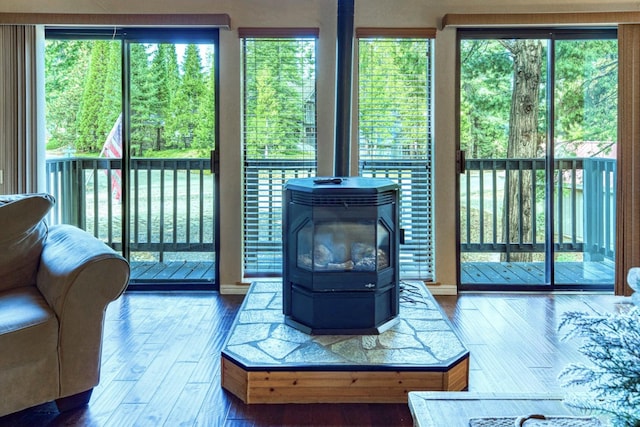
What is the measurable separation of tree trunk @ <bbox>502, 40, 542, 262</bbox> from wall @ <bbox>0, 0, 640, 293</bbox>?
34 centimetres

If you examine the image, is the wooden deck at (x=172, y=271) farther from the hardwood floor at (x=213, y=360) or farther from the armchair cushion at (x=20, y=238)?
the armchair cushion at (x=20, y=238)

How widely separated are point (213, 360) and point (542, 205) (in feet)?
9.63

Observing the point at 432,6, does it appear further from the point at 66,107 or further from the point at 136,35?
the point at 66,107

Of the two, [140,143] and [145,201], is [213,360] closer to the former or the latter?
[145,201]

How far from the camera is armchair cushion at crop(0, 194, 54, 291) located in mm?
2299

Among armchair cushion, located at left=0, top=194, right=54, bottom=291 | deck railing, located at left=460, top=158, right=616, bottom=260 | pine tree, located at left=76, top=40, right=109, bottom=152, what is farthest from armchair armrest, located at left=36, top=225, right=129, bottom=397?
deck railing, located at left=460, top=158, right=616, bottom=260

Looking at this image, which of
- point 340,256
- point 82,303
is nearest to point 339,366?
point 340,256

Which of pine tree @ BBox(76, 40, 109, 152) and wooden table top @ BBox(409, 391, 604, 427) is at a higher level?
pine tree @ BBox(76, 40, 109, 152)

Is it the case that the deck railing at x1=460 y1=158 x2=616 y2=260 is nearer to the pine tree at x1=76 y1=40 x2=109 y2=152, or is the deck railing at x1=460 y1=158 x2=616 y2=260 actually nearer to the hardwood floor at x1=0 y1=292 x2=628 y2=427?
the hardwood floor at x1=0 y1=292 x2=628 y2=427

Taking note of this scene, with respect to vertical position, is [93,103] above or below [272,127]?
above

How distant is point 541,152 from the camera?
3.88 meters

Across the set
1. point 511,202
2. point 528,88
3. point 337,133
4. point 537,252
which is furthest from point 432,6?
point 537,252

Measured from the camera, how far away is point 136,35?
12.4 ft

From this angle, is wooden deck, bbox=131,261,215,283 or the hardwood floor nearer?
the hardwood floor
